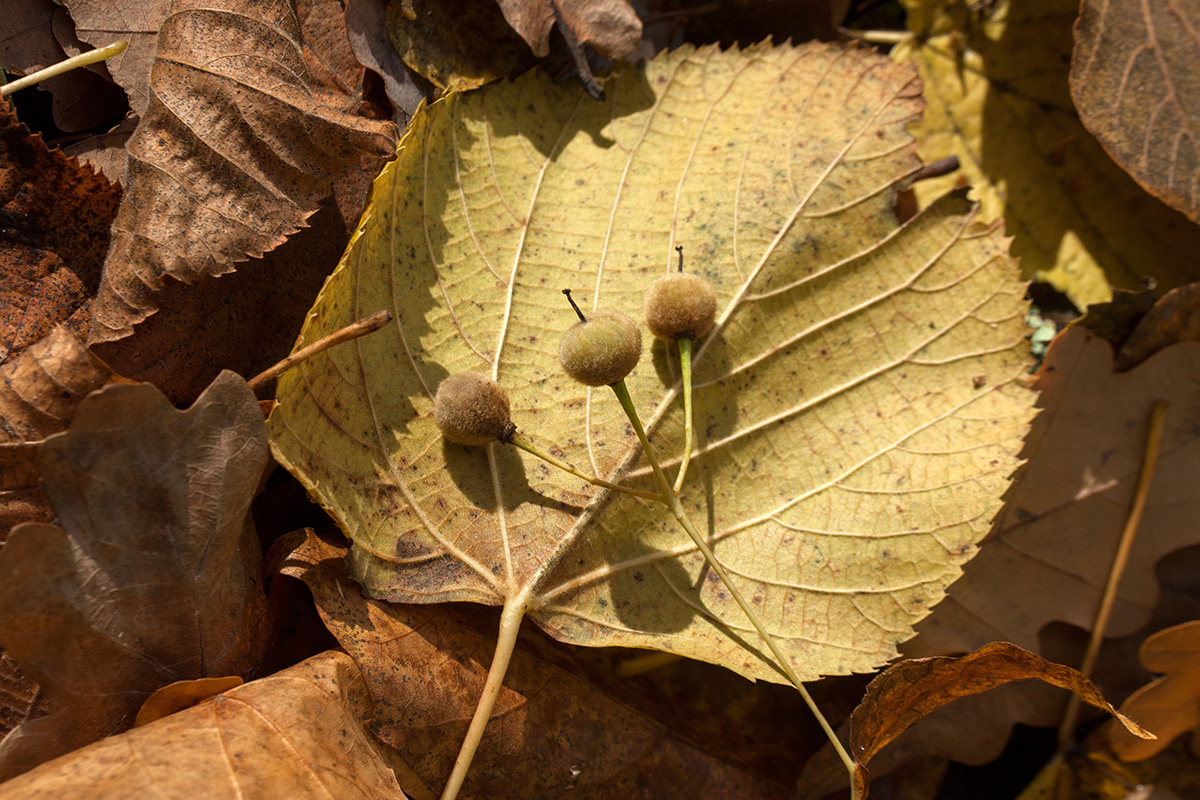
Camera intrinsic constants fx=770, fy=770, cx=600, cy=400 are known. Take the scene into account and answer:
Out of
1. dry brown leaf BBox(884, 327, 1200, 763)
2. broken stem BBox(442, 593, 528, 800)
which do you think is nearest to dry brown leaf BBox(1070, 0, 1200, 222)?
dry brown leaf BBox(884, 327, 1200, 763)

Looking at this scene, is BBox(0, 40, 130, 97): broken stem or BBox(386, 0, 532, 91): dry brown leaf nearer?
BBox(0, 40, 130, 97): broken stem

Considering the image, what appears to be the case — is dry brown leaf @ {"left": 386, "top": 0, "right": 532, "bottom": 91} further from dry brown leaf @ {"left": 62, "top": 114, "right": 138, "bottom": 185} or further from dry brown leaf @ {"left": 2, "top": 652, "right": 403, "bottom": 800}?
dry brown leaf @ {"left": 2, "top": 652, "right": 403, "bottom": 800}

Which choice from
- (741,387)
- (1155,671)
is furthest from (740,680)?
(1155,671)

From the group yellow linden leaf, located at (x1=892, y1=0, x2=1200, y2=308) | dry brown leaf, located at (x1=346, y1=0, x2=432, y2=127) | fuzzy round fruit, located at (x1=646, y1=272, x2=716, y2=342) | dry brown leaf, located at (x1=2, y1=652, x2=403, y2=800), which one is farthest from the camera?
yellow linden leaf, located at (x1=892, y1=0, x2=1200, y2=308)

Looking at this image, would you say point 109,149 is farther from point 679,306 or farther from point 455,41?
point 679,306

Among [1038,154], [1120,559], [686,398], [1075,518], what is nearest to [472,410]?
[686,398]

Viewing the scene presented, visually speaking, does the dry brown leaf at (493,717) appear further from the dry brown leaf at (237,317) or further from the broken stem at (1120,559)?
the broken stem at (1120,559)

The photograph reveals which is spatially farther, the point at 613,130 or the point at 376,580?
the point at 613,130

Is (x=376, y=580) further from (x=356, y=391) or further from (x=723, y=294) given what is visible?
(x=723, y=294)
